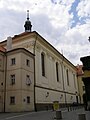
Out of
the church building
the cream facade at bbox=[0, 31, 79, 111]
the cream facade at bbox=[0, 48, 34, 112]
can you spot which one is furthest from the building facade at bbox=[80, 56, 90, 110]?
the cream facade at bbox=[0, 31, 79, 111]

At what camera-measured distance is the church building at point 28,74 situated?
103 ft

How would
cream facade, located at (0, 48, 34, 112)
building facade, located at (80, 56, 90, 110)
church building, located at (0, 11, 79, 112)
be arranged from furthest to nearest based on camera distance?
church building, located at (0, 11, 79, 112) < cream facade, located at (0, 48, 34, 112) < building facade, located at (80, 56, 90, 110)

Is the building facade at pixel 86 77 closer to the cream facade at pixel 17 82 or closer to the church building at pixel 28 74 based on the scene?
the church building at pixel 28 74

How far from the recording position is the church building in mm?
31267

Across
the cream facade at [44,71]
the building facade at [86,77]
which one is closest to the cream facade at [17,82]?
the cream facade at [44,71]

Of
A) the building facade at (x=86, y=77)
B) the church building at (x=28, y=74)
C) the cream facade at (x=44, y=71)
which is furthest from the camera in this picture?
the cream facade at (x=44, y=71)

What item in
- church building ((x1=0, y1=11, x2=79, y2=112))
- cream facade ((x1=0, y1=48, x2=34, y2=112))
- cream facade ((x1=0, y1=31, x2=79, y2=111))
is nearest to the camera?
cream facade ((x1=0, y1=48, x2=34, y2=112))

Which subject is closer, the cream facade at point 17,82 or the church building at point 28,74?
the cream facade at point 17,82

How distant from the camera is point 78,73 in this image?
69750 millimetres

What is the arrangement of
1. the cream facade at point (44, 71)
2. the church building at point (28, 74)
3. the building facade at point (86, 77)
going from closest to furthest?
the building facade at point (86, 77) → the church building at point (28, 74) → the cream facade at point (44, 71)

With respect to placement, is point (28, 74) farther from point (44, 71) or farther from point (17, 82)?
point (44, 71)

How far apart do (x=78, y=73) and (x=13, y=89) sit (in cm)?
4168

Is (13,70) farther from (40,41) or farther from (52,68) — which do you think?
(52,68)

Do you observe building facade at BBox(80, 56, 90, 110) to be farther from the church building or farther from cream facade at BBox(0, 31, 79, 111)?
cream facade at BBox(0, 31, 79, 111)
